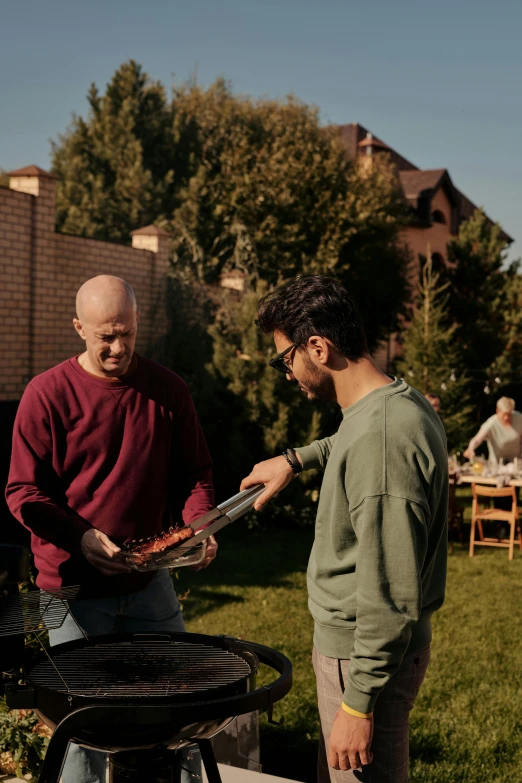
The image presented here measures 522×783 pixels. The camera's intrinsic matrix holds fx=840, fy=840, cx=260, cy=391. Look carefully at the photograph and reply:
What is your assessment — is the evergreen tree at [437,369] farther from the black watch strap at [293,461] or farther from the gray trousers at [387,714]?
the gray trousers at [387,714]

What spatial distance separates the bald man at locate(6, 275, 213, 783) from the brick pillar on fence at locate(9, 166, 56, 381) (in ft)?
28.0


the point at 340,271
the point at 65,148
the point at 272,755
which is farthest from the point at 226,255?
the point at 272,755

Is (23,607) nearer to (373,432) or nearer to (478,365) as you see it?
(373,432)

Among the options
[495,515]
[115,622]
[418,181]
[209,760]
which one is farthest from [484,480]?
[418,181]

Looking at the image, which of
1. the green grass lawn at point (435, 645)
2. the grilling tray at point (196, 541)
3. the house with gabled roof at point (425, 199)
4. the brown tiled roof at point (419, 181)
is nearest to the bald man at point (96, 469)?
the grilling tray at point (196, 541)

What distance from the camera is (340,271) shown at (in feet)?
70.8

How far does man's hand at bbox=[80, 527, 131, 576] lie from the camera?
2678 mm

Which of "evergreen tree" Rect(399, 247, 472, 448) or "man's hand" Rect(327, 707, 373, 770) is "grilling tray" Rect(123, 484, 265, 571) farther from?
"evergreen tree" Rect(399, 247, 472, 448)

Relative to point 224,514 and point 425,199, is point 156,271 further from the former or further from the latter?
point 425,199

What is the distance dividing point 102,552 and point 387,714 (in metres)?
1.05

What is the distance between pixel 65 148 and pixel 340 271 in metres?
9.34

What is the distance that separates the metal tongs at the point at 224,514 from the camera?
247cm

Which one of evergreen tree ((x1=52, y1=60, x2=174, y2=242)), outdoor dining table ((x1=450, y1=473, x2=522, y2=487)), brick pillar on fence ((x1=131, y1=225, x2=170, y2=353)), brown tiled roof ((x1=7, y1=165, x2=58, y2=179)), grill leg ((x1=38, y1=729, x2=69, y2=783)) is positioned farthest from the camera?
evergreen tree ((x1=52, y1=60, x2=174, y2=242))

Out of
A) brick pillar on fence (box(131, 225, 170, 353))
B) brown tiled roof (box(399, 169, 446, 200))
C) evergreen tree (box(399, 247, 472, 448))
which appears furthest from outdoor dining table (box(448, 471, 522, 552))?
brown tiled roof (box(399, 169, 446, 200))
